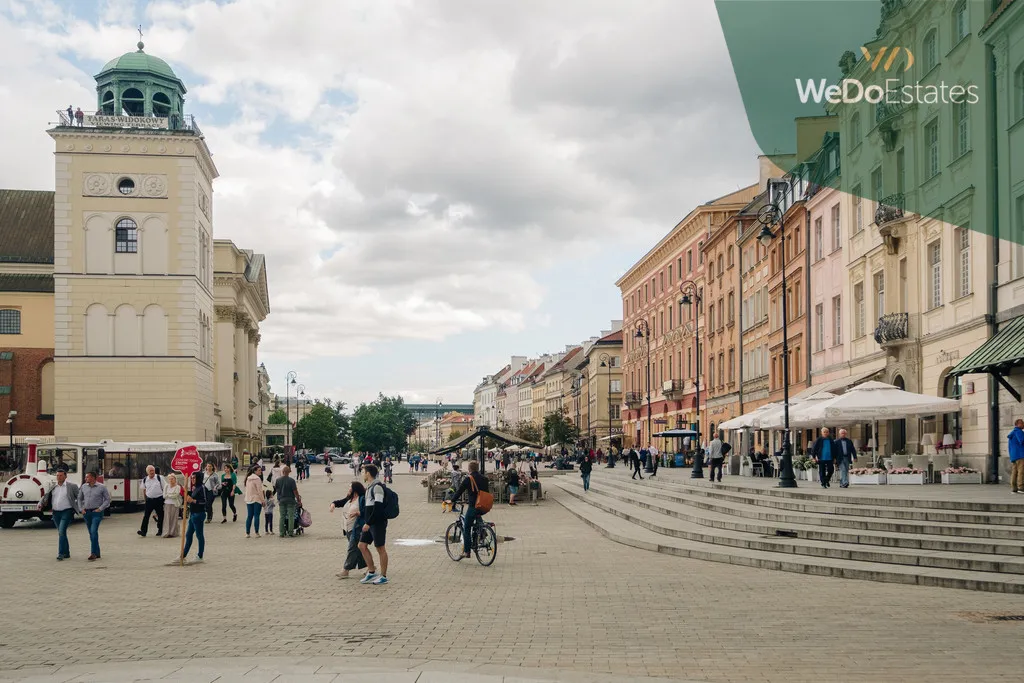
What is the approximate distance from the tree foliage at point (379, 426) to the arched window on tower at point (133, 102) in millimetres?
97698

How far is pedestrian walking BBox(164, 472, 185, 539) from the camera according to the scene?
2303cm

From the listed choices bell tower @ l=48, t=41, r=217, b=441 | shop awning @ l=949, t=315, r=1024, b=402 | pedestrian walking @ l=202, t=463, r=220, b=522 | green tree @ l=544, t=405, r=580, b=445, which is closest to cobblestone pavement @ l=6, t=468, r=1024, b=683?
pedestrian walking @ l=202, t=463, r=220, b=522

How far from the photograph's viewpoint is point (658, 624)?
11.3 m

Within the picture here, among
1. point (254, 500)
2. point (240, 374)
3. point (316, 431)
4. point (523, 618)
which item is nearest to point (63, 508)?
point (254, 500)

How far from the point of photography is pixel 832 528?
18438 mm

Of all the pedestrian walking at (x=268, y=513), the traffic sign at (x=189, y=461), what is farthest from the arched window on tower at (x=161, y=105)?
the traffic sign at (x=189, y=461)

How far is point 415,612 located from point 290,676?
4199mm

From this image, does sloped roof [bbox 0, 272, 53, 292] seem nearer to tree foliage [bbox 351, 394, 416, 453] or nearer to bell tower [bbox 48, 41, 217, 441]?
bell tower [bbox 48, 41, 217, 441]

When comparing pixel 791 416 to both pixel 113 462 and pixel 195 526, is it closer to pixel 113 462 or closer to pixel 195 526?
pixel 195 526

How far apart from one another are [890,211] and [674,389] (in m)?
41.0

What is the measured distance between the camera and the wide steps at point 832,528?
1585 cm

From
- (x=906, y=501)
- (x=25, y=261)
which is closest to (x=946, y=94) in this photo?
(x=906, y=501)

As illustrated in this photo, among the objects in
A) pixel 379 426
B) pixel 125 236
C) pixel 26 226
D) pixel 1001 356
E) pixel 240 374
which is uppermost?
pixel 26 226

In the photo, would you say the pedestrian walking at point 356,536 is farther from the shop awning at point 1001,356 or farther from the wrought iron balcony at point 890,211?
the wrought iron balcony at point 890,211
